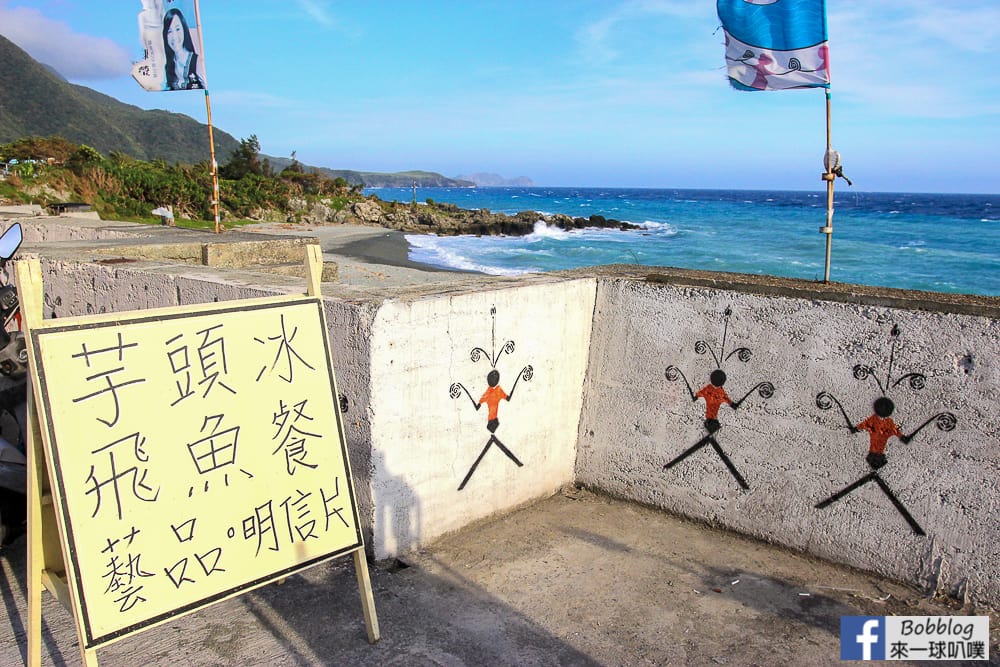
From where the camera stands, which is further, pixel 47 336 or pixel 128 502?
pixel 128 502

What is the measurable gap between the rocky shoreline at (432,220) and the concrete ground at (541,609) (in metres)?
36.8

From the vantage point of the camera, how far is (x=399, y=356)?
3.32 metres

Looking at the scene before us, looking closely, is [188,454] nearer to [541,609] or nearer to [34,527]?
[34,527]

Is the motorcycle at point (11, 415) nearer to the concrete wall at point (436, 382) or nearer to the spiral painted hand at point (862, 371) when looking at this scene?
the concrete wall at point (436, 382)

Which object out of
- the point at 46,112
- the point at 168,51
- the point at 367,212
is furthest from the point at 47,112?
the point at 168,51

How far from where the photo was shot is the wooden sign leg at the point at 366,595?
108 inches

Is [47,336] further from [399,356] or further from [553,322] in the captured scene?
[553,322]

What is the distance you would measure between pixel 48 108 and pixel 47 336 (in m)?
106

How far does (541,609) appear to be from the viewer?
310 cm

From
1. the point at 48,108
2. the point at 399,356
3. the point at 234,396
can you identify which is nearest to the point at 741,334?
the point at 399,356

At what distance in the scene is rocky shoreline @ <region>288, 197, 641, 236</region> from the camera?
138 ft

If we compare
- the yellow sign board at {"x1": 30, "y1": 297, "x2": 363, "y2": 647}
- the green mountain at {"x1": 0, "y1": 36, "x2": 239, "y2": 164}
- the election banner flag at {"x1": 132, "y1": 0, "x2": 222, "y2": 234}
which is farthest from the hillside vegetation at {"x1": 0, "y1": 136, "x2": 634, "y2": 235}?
the green mountain at {"x1": 0, "y1": 36, "x2": 239, "y2": 164}

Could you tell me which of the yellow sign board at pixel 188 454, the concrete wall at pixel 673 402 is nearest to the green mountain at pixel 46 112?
→ the concrete wall at pixel 673 402

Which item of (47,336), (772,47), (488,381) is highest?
(772,47)
